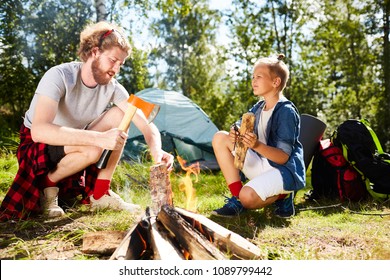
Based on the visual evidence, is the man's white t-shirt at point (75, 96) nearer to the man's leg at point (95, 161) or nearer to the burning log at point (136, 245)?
the man's leg at point (95, 161)

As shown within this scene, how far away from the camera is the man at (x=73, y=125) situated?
269 cm

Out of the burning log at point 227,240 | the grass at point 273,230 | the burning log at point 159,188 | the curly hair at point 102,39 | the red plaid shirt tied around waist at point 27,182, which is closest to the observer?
the burning log at point 227,240

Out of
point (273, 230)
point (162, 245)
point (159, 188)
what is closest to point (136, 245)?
point (162, 245)

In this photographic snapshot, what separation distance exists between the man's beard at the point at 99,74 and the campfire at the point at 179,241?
1.06m

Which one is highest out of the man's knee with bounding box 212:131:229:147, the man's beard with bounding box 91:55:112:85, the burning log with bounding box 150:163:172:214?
the man's beard with bounding box 91:55:112:85

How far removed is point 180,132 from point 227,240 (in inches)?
168

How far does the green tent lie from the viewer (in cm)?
612

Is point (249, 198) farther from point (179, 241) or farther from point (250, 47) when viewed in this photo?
point (250, 47)

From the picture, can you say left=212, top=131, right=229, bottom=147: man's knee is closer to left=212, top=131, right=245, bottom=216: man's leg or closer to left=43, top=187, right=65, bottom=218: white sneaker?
left=212, top=131, right=245, bottom=216: man's leg

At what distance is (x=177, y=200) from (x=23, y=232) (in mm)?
1362

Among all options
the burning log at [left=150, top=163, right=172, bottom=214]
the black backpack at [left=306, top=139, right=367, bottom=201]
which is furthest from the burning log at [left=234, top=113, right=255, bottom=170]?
the black backpack at [left=306, top=139, right=367, bottom=201]

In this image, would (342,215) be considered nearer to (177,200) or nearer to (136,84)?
(177,200)

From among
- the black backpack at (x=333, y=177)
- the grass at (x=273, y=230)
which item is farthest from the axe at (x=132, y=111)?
the black backpack at (x=333, y=177)
